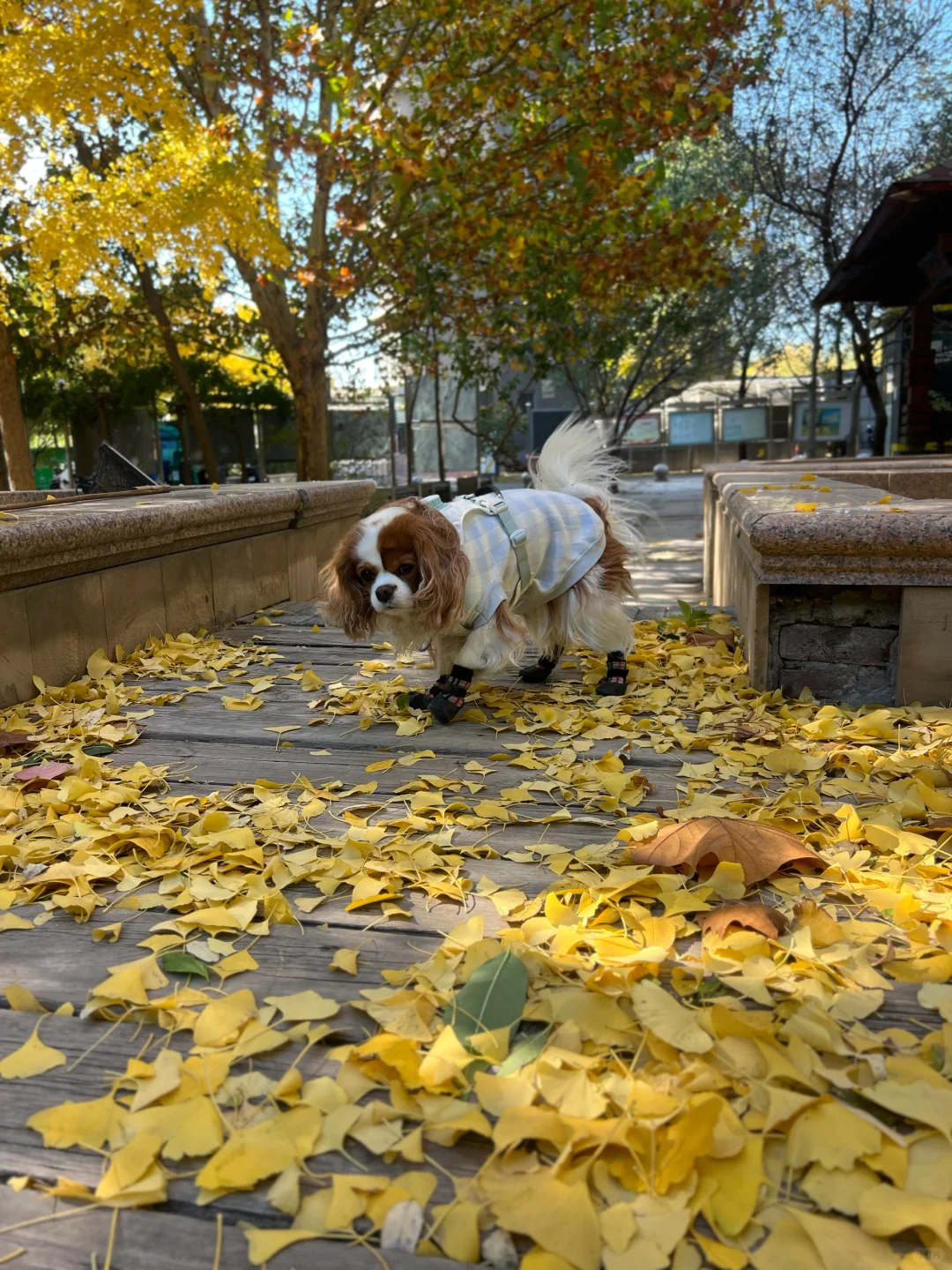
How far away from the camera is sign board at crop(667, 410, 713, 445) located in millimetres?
32375

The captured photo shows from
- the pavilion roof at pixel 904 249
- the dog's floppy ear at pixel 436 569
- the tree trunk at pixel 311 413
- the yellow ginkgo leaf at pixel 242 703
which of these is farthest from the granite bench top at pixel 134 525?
the pavilion roof at pixel 904 249

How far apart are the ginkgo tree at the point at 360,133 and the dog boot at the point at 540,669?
568 centimetres

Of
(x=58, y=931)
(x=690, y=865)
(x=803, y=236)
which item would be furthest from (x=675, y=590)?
(x=803, y=236)

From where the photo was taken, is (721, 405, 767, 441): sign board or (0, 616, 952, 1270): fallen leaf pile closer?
(0, 616, 952, 1270): fallen leaf pile

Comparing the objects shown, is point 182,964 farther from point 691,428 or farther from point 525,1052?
point 691,428

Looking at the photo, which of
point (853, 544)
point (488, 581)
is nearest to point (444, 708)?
point (488, 581)

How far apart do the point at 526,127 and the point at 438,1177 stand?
9606mm

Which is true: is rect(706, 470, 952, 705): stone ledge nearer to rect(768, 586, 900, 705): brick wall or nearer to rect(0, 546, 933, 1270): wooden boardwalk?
rect(768, 586, 900, 705): brick wall

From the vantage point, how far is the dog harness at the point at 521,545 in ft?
11.3

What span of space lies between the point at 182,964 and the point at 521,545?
215 cm

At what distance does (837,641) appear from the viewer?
3318 mm

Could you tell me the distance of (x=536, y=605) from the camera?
3863 mm

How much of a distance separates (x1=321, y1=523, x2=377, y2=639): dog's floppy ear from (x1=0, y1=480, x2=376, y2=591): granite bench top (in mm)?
1062

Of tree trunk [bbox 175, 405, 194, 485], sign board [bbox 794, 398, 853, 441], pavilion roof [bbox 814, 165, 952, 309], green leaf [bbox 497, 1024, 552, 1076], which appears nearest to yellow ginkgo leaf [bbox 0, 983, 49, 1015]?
green leaf [bbox 497, 1024, 552, 1076]
